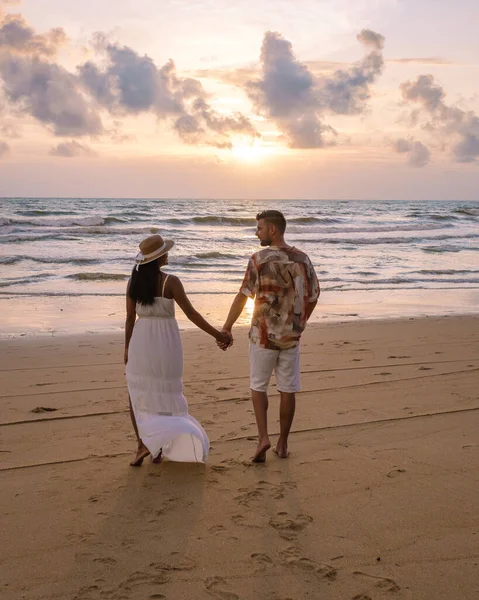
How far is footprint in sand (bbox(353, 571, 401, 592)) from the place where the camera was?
10.0 feet

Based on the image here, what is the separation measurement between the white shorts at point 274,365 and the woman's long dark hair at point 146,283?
A: 2.66 ft

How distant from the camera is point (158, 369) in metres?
4.59

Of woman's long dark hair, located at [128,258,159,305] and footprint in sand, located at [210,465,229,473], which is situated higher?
woman's long dark hair, located at [128,258,159,305]

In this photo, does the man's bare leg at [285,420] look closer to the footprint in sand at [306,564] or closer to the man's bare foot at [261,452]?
the man's bare foot at [261,452]

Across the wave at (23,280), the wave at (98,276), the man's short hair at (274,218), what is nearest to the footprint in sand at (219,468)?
the man's short hair at (274,218)

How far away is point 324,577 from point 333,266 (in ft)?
59.6

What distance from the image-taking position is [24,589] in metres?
3.07

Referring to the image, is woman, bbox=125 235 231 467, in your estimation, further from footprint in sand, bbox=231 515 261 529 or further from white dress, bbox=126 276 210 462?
footprint in sand, bbox=231 515 261 529

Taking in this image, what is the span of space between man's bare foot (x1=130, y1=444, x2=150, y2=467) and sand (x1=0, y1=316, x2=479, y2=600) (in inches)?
2.2

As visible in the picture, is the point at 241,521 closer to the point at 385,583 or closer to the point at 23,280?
the point at 385,583

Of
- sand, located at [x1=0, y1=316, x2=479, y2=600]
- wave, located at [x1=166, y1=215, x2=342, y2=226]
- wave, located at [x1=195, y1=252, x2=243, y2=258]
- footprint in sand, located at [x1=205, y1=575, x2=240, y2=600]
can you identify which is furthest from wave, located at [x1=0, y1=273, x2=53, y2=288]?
wave, located at [x1=166, y1=215, x2=342, y2=226]

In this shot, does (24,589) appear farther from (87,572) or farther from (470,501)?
(470,501)

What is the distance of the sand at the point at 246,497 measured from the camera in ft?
10.3

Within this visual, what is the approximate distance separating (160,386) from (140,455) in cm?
51
